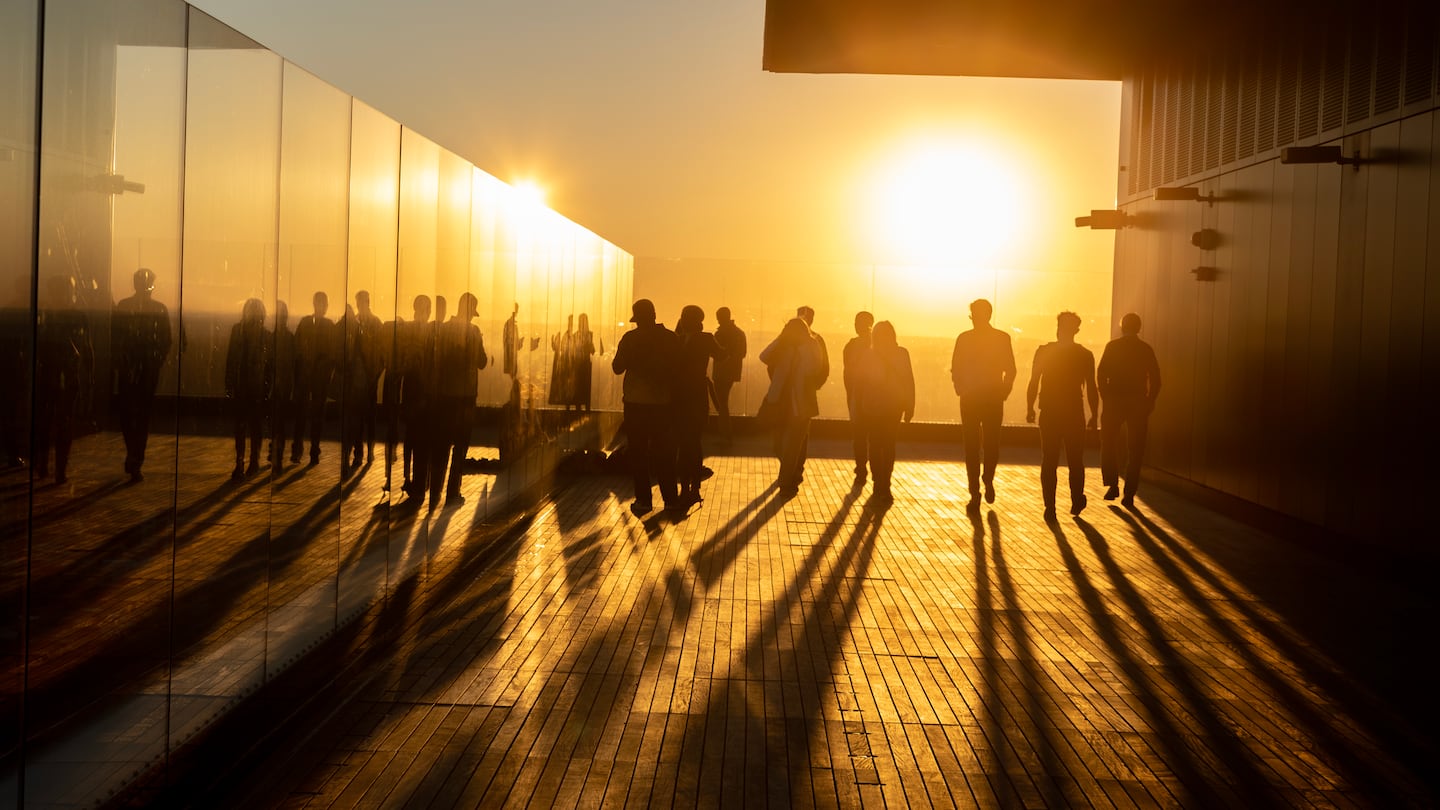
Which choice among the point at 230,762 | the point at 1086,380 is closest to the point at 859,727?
the point at 230,762

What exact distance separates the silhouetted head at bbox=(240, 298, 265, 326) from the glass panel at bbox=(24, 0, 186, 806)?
2.07 feet

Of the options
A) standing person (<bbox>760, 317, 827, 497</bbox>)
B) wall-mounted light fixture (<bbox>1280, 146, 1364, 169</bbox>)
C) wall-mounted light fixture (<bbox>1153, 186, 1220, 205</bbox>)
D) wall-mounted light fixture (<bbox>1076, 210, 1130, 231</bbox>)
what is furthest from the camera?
wall-mounted light fixture (<bbox>1076, 210, 1130, 231</bbox>)

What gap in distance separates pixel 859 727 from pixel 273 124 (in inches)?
117

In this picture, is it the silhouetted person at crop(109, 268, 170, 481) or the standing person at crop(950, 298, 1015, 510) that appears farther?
the standing person at crop(950, 298, 1015, 510)

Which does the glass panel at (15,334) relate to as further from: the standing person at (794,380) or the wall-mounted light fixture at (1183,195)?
the wall-mounted light fixture at (1183,195)

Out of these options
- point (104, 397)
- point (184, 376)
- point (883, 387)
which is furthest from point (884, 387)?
point (104, 397)

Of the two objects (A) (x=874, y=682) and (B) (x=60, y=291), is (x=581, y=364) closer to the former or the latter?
(A) (x=874, y=682)

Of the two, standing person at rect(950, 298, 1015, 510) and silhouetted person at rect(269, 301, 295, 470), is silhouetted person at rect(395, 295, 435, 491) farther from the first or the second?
standing person at rect(950, 298, 1015, 510)

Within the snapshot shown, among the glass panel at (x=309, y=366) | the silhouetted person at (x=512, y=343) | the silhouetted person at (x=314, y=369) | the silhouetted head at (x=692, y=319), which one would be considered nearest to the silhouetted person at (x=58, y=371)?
the glass panel at (x=309, y=366)

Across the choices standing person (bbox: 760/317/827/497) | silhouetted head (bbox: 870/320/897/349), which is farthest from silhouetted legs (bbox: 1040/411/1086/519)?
standing person (bbox: 760/317/827/497)

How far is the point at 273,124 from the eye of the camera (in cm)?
479

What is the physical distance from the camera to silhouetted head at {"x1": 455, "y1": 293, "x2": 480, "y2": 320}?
27.1 ft

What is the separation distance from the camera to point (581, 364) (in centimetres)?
1519

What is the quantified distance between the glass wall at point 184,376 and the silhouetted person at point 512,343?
2.30m
